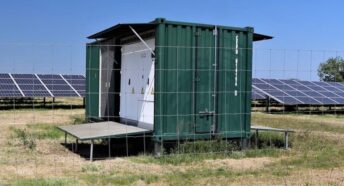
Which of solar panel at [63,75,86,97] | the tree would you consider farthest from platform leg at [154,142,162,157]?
the tree

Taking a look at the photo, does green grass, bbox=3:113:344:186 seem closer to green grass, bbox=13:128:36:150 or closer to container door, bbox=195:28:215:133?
green grass, bbox=13:128:36:150

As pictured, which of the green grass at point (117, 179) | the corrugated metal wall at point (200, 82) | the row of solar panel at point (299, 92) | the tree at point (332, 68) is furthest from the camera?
the tree at point (332, 68)

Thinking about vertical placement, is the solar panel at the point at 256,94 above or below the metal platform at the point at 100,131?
above

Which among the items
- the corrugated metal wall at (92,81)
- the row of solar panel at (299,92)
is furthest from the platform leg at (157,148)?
the row of solar panel at (299,92)

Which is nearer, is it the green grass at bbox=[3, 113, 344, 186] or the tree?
the green grass at bbox=[3, 113, 344, 186]

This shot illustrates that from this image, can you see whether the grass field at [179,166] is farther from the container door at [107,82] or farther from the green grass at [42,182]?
the container door at [107,82]

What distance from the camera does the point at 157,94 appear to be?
1098 centimetres

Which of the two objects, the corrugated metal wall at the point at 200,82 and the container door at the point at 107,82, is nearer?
the corrugated metal wall at the point at 200,82

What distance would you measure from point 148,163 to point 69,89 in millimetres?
19461

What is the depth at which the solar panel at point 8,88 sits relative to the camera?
26.9 metres

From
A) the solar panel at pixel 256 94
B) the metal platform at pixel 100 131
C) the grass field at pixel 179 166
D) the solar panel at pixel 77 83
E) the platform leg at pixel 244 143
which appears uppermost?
the solar panel at pixel 77 83

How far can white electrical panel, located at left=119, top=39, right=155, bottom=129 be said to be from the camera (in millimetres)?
11805

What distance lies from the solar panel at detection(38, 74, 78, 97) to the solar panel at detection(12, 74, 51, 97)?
412 millimetres

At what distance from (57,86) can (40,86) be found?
0.98 meters
